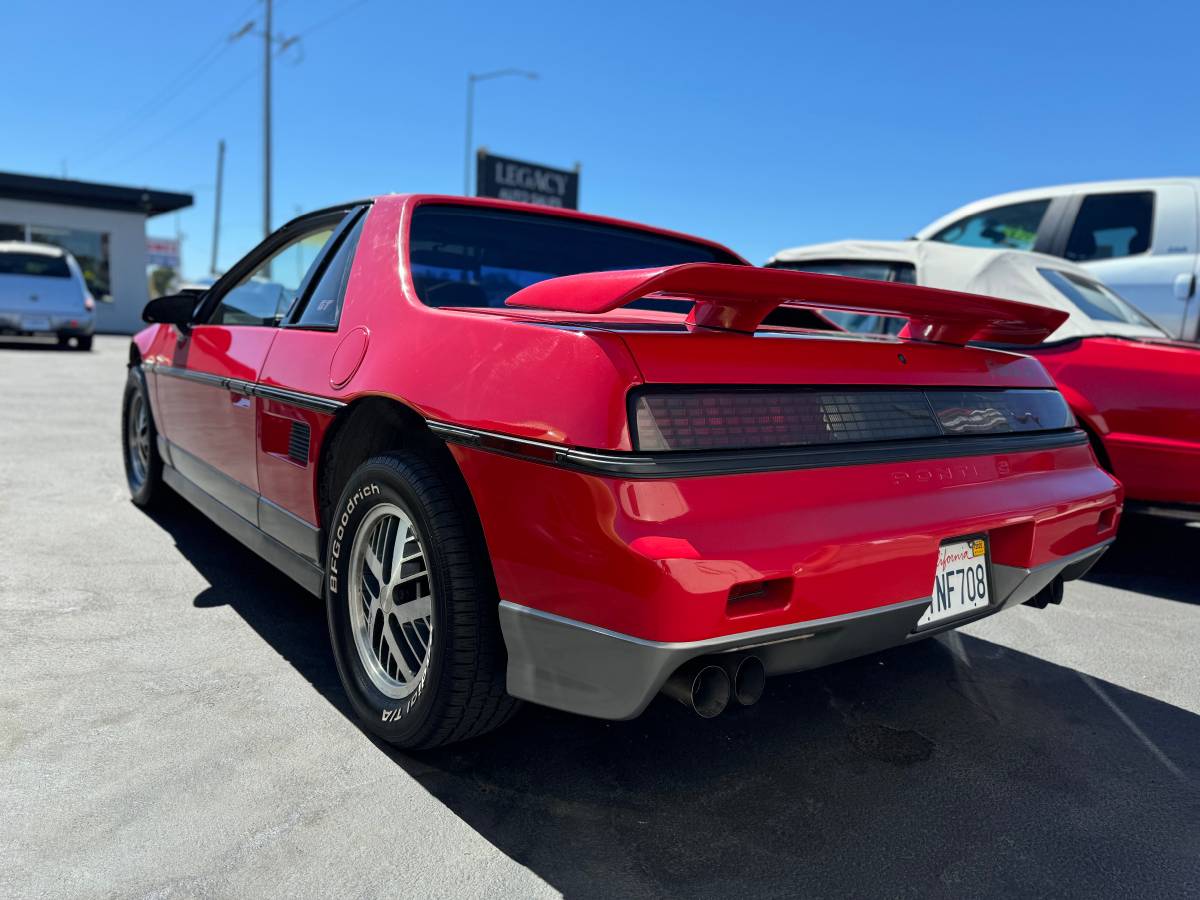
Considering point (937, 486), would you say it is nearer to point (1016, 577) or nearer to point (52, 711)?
point (1016, 577)

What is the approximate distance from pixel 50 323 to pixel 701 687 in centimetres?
1647

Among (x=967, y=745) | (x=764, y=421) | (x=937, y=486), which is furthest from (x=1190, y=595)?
(x=764, y=421)

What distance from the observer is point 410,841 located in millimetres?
1900

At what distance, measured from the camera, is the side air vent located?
8.58 feet

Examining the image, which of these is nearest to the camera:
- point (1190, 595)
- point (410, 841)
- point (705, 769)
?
point (410, 841)

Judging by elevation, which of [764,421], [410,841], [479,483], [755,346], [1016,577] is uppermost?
[755,346]

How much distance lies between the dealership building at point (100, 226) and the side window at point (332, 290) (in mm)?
26270

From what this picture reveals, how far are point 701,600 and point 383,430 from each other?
3.70 ft

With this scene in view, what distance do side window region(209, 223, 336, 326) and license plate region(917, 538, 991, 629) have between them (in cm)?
234

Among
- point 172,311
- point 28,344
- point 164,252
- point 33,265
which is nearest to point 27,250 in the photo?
point 33,265

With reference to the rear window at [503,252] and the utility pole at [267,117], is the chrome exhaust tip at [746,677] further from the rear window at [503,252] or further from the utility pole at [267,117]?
the utility pole at [267,117]

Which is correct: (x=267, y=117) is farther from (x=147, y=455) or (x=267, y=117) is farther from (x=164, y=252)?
(x=164, y=252)

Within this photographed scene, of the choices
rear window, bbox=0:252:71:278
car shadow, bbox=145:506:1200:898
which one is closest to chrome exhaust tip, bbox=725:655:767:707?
car shadow, bbox=145:506:1200:898

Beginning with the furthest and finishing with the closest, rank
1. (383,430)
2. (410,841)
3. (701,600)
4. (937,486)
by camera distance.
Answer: (383,430) → (937,486) → (410,841) → (701,600)
